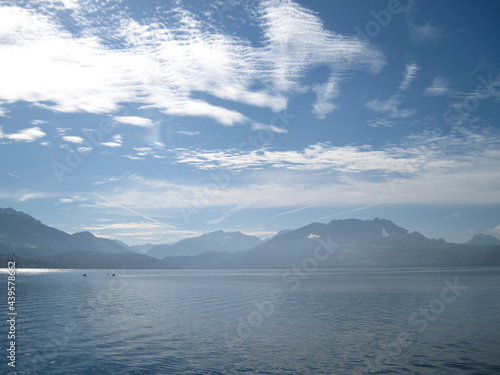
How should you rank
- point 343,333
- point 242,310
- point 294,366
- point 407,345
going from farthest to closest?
1. point 242,310
2. point 343,333
3. point 407,345
4. point 294,366

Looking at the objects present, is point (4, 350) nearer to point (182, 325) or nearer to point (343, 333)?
point (182, 325)

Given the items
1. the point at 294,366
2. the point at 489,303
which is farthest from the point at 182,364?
the point at 489,303

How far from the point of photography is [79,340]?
A: 176ft

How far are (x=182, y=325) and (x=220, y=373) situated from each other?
3105 cm

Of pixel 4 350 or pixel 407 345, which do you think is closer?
pixel 4 350

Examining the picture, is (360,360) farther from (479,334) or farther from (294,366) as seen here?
(479,334)

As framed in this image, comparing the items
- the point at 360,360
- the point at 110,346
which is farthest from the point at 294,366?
the point at 110,346

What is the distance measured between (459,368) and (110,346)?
4349cm

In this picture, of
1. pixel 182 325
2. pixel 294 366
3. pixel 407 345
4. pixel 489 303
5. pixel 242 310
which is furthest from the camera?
pixel 489 303

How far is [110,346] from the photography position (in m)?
50.0

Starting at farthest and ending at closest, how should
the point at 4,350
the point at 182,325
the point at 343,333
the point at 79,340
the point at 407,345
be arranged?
1. the point at 182,325
2. the point at 343,333
3. the point at 79,340
4. the point at 407,345
5. the point at 4,350

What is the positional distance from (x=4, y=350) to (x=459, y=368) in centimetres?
5464

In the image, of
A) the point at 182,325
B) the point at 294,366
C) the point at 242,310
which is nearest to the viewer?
the point at 294,366

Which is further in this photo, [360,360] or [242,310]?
[242,310]
